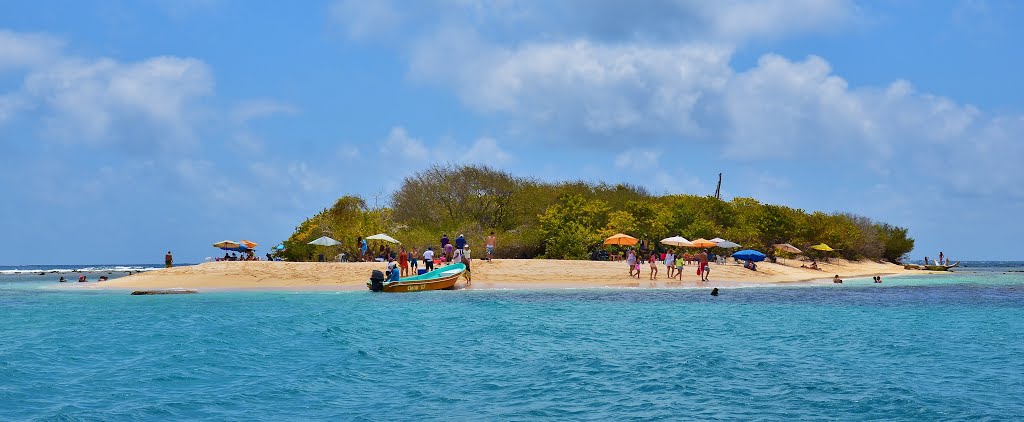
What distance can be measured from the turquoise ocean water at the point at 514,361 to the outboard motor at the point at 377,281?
5.15 metres

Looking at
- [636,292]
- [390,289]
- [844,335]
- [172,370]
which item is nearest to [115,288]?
[390,289]

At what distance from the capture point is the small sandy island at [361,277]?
41.9 metres

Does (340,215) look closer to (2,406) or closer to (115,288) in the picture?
(115,288)

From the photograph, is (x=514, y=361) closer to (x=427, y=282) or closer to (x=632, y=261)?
(x=427, y=282)

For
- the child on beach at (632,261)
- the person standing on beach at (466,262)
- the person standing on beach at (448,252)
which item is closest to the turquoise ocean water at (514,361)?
the person standing on beach at (466,262)

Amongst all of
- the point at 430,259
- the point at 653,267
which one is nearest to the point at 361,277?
the point at 430,259

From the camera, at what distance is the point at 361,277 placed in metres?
43.8

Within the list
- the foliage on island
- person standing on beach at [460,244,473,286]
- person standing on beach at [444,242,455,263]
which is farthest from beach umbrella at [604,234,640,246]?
person standing on beach at [460,244,473,286]

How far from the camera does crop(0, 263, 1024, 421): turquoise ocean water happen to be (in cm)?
1280

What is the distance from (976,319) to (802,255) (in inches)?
1961

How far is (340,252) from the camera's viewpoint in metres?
54.8

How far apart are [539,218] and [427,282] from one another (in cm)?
1906

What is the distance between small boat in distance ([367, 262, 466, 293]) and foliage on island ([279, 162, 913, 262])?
13869mm

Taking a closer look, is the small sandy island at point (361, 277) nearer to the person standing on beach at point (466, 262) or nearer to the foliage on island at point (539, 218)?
the person standing on beach at point (466, 262)
